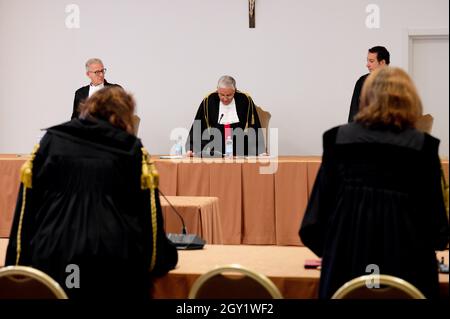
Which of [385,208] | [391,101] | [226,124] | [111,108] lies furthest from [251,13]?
[385,208]

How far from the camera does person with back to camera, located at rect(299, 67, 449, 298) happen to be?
10.3ft

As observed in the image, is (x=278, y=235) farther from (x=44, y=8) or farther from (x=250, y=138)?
(x=44, y=8)

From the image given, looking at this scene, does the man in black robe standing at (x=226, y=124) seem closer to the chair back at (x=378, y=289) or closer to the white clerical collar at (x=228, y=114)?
the white clerical collar at (x=228, y=114)

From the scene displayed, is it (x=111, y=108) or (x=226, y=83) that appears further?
(x=226, y=83)

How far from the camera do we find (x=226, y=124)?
8.41 meters

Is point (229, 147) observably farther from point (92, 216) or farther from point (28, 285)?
point (28, 285)

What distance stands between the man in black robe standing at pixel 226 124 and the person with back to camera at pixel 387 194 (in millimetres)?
4865

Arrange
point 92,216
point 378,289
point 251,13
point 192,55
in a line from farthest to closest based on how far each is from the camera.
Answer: point 192,55 → point 251,13 → point 92,216 → point 378,289

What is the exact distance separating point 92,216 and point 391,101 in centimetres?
137

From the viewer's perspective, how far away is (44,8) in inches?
406

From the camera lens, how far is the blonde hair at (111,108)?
3.42 metres

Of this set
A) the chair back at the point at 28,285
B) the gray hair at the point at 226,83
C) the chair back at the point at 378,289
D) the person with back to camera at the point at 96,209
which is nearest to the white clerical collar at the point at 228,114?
the gray hair at the point at 226,83

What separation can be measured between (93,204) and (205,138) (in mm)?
5144
